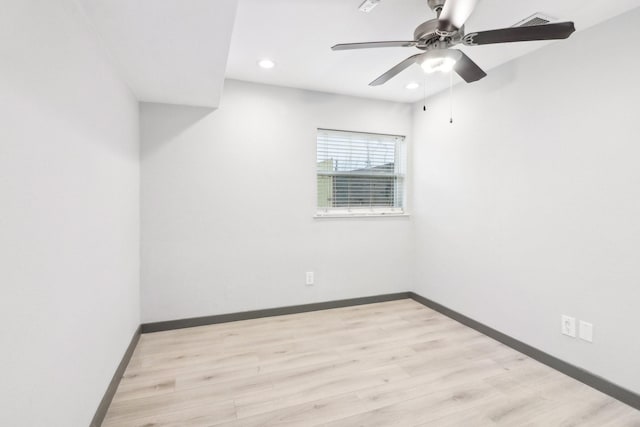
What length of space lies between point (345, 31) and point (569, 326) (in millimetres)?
2669

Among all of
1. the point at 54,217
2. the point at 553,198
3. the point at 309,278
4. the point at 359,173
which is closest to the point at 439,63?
the point at 553,198

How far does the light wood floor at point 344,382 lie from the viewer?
6.03 feet

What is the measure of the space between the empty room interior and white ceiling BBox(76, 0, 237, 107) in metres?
0.02

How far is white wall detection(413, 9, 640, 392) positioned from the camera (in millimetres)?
2020

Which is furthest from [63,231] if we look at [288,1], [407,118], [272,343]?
[407,118]

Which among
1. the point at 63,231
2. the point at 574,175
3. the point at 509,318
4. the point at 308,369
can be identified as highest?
the point at 574,175

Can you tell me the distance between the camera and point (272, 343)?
2.77 m

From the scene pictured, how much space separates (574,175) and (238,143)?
284 centimetres

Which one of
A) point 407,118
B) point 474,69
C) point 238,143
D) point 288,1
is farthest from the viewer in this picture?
point 407,118

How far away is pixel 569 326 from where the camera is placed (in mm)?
2312

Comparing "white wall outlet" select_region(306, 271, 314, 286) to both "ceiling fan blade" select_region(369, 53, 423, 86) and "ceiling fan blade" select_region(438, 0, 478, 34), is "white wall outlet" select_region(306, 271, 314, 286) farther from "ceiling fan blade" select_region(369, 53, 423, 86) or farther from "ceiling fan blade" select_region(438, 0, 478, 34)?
"ceiling fan blade" select_region(438, 0, 478, 34)

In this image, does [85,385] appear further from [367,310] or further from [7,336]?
[367,310]

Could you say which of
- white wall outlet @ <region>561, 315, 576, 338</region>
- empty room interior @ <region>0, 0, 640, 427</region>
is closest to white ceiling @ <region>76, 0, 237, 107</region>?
empty room interior @ <region>0, 0, 640, 427</region>

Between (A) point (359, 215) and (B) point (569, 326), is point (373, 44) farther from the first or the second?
(B) point (569, 326)
